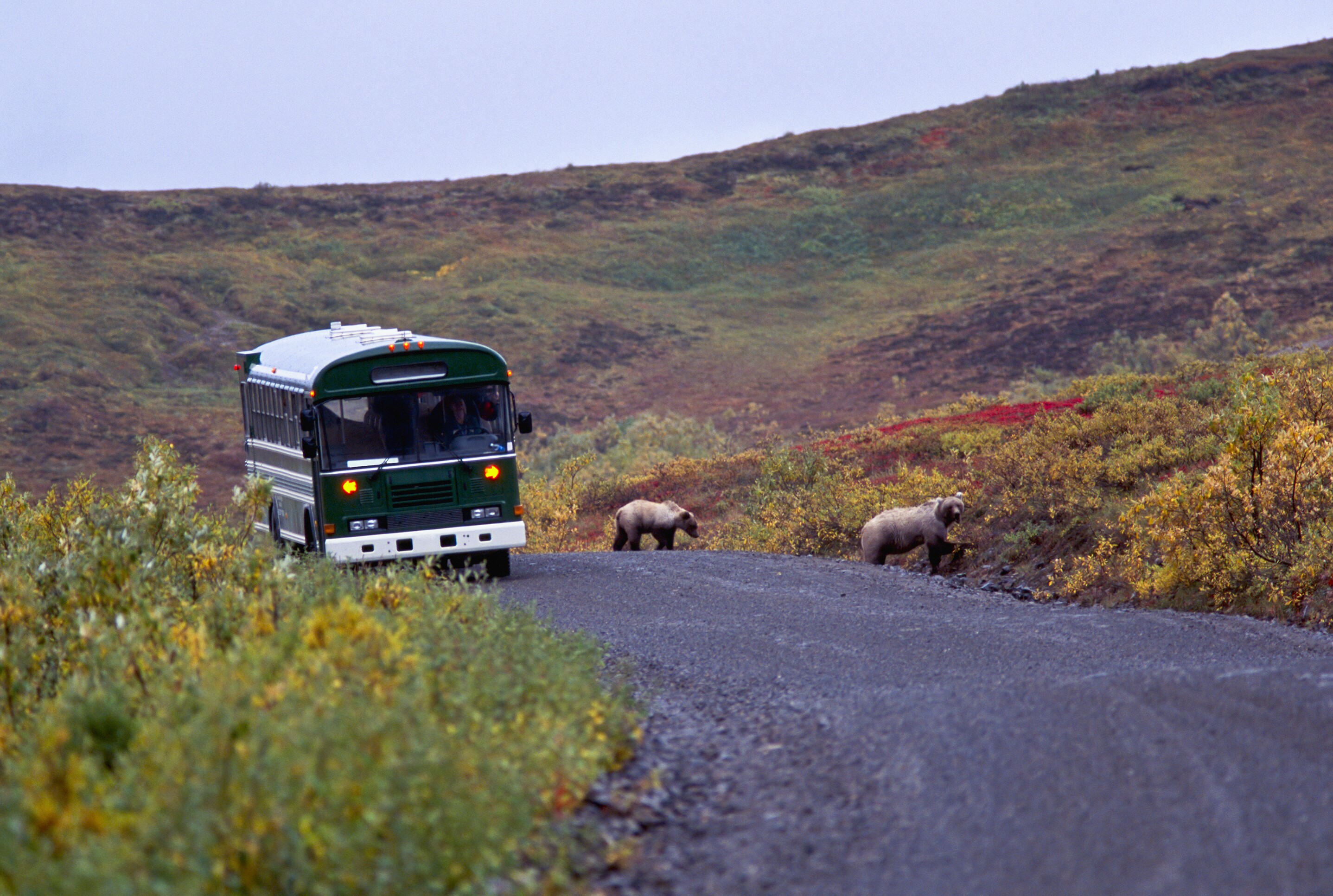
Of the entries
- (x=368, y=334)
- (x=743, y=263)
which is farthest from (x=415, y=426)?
(x=743, y=263)

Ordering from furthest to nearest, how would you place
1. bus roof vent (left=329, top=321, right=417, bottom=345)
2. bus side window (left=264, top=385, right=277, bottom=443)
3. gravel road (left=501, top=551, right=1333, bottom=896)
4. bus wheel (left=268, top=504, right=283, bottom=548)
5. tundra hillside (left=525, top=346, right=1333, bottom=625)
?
bus wheel (left=268, top=504, right=283, bottom=548) → bus side window (left=264, top=385, right=277, bottom=443) → bus roof vent (left=329, top=321, right=417, bottom=345) → tundra hillside (left=525, top=346, right=1333, bottom=625) → gravel road (left=501, top=551, right=1333, bottom=896)

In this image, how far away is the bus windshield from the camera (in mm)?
15602

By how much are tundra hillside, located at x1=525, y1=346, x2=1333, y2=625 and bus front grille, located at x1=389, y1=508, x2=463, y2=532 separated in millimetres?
6421

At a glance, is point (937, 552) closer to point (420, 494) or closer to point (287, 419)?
point (420, 494)

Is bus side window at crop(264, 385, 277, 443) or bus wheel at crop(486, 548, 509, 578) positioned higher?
bus side window at crop(264, 385, 277, 443)

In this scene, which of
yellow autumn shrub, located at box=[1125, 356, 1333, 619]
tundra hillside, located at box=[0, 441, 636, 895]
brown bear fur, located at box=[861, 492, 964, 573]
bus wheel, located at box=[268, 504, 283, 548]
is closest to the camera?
tundra hillside, located at box=[0, 441, 636, 895]

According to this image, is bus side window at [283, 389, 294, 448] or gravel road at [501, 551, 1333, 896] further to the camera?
bus side window at [283, 389, 294, 448]

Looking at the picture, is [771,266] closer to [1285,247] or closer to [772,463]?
[1285,247]

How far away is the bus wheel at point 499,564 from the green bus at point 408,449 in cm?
27

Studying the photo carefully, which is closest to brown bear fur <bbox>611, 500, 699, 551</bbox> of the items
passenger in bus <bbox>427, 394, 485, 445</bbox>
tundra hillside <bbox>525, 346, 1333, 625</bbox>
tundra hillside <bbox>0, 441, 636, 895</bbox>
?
tundra hillside <bbox>525, 346, 1333, 625</bbox>

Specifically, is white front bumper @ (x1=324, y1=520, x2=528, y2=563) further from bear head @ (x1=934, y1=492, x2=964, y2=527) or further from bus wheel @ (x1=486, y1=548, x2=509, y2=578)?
bear head @ (x1=934, y1=492, x2=964, y2=527)

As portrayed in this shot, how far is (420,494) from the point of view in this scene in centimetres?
1583

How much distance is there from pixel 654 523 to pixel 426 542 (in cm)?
754

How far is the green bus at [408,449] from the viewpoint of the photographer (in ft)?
51.0
